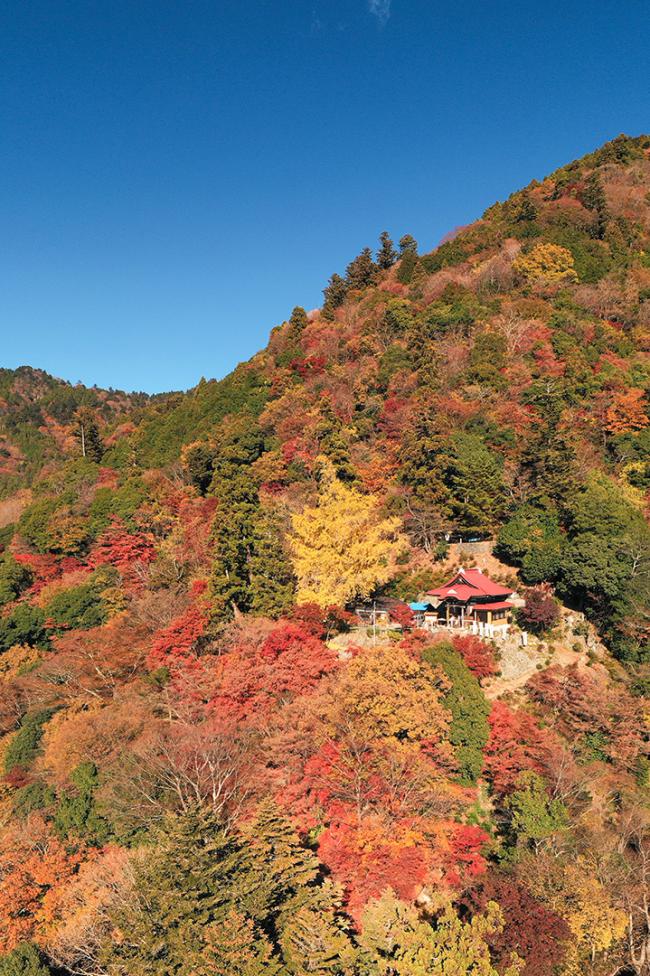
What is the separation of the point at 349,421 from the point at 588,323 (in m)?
24.0

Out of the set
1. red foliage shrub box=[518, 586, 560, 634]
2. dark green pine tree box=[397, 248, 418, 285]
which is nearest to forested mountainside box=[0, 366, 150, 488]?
dark green pine tree box=[397, 248, 418, 285]

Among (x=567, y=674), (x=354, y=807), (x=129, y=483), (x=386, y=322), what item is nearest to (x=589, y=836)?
(x=567, y=674)

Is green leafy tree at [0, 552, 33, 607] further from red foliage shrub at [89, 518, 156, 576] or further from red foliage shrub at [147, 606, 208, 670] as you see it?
red foliage shrub at [147, 606, 208, 670]

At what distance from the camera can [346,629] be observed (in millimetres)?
Result: 25750

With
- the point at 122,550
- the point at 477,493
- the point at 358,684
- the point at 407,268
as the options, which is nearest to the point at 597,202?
the point at 407,268

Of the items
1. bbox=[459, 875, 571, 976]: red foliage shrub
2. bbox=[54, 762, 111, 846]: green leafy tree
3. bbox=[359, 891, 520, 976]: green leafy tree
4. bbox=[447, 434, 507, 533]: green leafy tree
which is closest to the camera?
bbox=[359, 891, 520, 976]: green leafy tree

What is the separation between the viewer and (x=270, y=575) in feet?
86.4

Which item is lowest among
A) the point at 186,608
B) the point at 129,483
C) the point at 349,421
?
the point at 186,608

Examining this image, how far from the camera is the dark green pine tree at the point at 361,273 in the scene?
66.6 meters

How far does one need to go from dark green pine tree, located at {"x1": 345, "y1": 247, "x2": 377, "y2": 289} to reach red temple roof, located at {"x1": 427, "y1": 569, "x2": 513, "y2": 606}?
51616 millimetres

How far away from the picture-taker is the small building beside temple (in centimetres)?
2423

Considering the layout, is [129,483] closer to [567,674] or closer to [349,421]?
[349,421]

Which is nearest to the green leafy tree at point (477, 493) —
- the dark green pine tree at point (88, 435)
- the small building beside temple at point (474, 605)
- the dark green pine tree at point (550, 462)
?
the dark green pine tree at point (550, 462)

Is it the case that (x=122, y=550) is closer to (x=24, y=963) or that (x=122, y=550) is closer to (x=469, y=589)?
(x=24, y=963)
